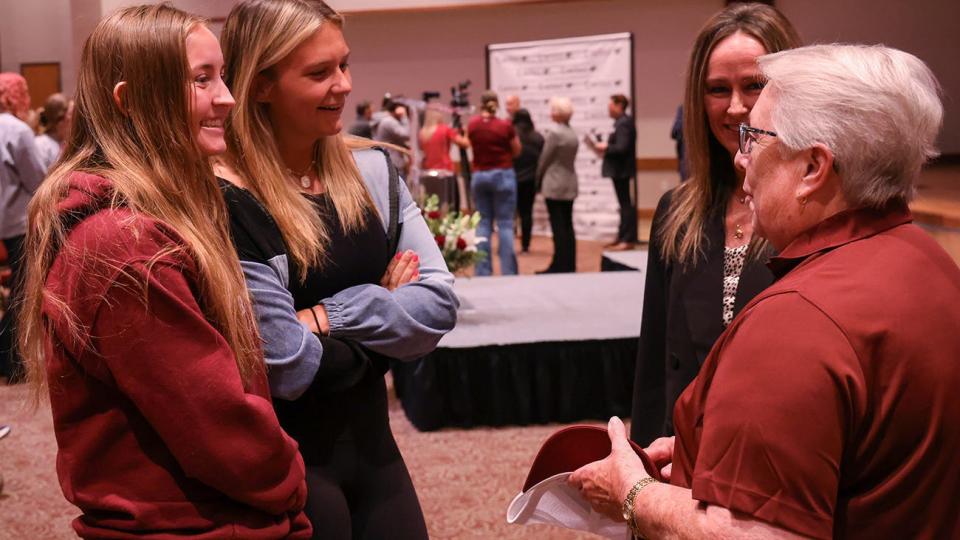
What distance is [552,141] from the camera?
904 centimetres

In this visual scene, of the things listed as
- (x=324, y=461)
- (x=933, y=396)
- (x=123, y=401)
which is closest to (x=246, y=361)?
(x=123, y=401)

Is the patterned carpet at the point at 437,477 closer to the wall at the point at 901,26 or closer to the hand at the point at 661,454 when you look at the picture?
the hand at the point at 661,454

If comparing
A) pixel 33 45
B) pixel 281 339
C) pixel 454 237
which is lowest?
pixel 454 237

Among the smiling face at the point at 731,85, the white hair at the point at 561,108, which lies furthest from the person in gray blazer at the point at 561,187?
the smiling face at the point at 731,85

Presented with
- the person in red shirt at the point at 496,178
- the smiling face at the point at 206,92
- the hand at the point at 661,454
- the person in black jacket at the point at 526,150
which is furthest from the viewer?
the person in black jacket at the point at 526,150

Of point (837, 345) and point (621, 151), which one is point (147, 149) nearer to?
point (837, 345)

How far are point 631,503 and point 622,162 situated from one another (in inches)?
360

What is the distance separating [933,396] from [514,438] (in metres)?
3.66

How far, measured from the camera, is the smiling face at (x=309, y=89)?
1.86 metres

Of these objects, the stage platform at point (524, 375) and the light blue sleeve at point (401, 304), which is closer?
the light blue sleeve at point (401, 304)

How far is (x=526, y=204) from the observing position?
404 inches

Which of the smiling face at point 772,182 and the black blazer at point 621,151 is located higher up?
the smiling face at point 772,182

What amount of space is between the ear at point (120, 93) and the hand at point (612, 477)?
817mm

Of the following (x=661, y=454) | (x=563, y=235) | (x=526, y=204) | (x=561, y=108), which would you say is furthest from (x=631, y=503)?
(x=526, y=204)
